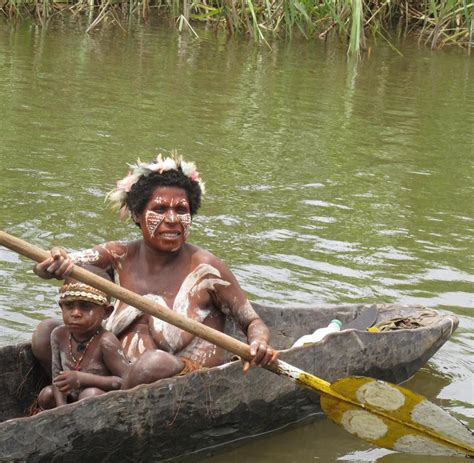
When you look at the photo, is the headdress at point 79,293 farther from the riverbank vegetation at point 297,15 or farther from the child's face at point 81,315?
the riverbank vegetation at point 297,15

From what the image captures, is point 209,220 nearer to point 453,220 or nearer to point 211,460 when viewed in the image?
point 453,220

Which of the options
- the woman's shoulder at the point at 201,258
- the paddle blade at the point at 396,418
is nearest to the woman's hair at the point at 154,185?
the woman's shoulder at the point at 201,258

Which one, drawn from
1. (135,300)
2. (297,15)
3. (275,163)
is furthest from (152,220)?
(297,15)

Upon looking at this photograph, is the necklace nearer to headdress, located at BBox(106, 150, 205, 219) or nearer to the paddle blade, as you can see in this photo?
headdress, located at BBox(106, 150, 205, 219)

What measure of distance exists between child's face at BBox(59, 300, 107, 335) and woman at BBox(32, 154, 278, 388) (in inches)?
8.9

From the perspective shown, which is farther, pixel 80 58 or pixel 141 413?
pixel 80 58

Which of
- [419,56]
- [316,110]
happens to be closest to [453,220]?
[316,110]

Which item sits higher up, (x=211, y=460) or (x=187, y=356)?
(x=187, y=356)

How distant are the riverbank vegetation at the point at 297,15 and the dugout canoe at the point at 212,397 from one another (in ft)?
29.5

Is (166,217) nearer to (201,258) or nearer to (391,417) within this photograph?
(201,258)

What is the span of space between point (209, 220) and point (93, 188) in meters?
1.11

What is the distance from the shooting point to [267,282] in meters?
7.70

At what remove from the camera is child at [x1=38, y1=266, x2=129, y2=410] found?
5.24 meters

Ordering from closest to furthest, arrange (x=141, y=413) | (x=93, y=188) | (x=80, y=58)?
(x=141, y=413)
(x=93, y=188)
(x=80, y=58)
